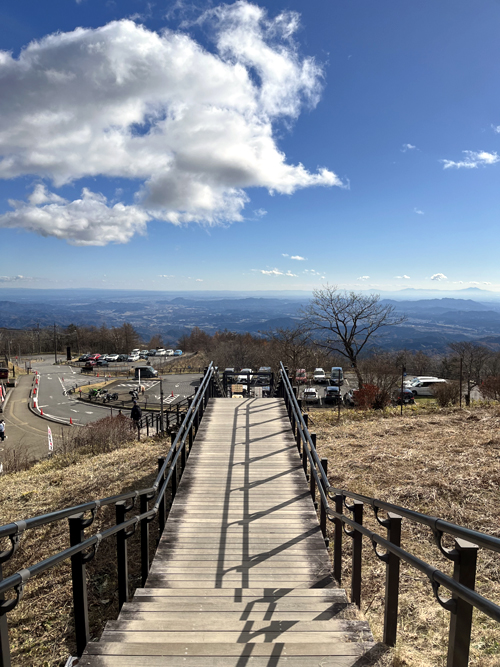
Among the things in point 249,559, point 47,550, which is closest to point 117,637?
point 249,559

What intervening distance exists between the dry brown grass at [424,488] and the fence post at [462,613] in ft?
2.40

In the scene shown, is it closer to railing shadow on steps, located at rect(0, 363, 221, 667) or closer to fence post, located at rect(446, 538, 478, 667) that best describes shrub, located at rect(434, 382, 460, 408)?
railing shadow on steps, located at rect(0, 363, 221, 667)

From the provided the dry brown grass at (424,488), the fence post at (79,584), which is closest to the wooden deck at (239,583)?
the fence post at (79,584)

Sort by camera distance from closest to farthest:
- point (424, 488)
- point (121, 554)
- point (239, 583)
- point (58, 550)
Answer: point (121, 554) < point (239, 583) < point (58, 550) < point (424, 488)

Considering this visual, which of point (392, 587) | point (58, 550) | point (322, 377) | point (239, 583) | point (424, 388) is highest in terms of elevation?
point (392, 587)

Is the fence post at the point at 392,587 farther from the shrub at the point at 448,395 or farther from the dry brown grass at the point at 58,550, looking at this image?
the shrub at the point at 448,395

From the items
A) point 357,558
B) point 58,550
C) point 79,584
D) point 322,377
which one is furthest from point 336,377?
point 79,584

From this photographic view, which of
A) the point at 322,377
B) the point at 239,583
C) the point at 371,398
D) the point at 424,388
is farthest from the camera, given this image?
the point at 322,377

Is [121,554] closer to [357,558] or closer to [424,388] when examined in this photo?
[357,558]

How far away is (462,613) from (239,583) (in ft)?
8.57

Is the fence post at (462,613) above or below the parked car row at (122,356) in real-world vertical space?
above

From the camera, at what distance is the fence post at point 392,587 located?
8.66ft

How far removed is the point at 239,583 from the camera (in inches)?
152

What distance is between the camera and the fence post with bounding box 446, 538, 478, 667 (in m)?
1.84
